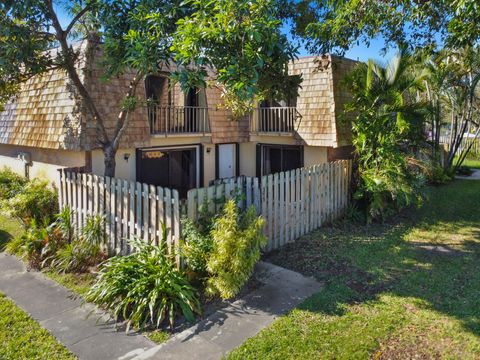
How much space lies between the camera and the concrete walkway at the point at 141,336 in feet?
14.6

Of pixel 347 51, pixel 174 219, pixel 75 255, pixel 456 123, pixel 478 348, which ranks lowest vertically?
pixel 478 348

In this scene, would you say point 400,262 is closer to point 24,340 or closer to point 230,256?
point 230,256

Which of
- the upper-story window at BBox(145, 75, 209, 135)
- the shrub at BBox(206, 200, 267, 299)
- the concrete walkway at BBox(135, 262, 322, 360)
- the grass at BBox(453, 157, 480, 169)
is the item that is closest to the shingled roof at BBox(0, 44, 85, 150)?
the upper-story window at BBox(145, 75, 209, 135)

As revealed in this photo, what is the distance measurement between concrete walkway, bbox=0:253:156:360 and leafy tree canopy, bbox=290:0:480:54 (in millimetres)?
6696

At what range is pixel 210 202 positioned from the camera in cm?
643

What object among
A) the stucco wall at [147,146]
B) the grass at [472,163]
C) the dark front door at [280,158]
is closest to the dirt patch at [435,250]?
the dark front door at [280,158]

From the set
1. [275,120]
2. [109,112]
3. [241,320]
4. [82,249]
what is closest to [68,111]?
[109,112]

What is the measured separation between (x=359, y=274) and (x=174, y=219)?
337cm

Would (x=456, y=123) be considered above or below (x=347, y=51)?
below

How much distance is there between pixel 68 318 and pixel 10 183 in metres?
8.13

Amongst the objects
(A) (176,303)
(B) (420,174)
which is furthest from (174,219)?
(B) (420,174)

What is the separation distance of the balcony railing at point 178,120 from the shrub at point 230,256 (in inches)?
272

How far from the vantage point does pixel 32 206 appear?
29.1 feet

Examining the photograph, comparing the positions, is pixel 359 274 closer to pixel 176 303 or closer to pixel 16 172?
pixel 176 303
